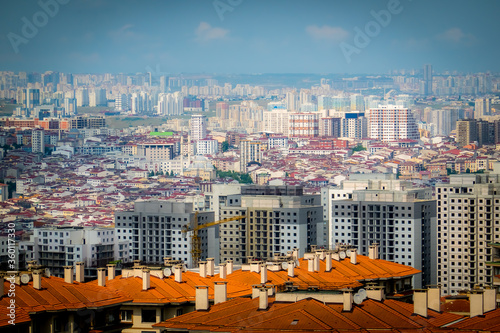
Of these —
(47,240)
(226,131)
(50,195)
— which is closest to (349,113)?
(226,131)

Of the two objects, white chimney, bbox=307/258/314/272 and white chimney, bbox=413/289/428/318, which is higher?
white chimney, bbox=413/289/428/318

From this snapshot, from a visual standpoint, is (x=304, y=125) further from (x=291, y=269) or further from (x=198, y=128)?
(x=291, y=269)

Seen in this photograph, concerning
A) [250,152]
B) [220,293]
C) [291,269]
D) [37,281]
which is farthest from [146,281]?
[250,152]

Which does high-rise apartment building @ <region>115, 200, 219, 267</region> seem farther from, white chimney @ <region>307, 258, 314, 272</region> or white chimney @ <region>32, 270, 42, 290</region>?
white chimney @ <region>32, 270, 42, 290</region>

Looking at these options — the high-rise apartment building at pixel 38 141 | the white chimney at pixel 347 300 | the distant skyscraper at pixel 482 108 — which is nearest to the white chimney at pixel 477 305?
the white chimney at pixel 347 300

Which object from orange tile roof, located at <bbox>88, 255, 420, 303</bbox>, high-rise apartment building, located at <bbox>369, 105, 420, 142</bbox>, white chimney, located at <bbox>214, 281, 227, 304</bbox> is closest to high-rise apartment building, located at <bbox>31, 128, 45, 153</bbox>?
high-rise apartment building, located at <bbox>369, 105, 420, 142</bbox>

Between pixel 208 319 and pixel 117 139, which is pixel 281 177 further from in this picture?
pixel 208 319
